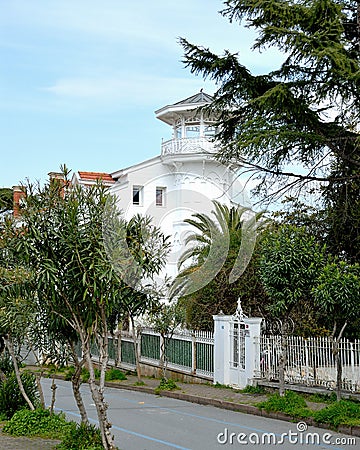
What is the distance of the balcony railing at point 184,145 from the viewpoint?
120 feet

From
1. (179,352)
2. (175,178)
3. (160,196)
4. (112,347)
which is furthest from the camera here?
(160,196)

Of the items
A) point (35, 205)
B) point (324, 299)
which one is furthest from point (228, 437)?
point (35, 205)

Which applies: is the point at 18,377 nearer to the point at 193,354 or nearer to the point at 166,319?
the point at 166,319

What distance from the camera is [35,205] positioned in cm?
980

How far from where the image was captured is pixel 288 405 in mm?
15391

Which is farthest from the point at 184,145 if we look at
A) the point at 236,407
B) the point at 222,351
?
the point at 236,407

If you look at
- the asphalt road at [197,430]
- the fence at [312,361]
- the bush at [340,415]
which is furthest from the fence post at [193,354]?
the bush at [340,415]

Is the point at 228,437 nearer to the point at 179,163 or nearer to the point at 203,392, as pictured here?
the point at 203,392

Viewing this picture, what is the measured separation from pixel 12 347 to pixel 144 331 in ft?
45.0

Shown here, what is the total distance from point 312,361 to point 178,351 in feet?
23.7

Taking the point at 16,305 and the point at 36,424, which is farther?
the point at 36,424

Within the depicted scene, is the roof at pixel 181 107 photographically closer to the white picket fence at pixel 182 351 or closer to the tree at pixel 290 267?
the white picket fence at pixel 182 351

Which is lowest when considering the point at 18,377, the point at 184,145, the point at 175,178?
the point at 18,377

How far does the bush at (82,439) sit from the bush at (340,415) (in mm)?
5282
